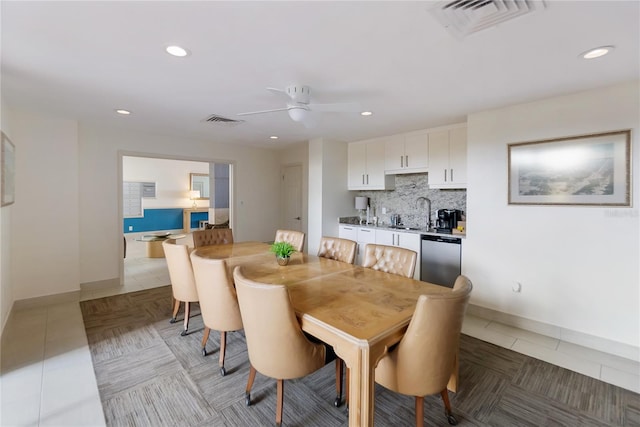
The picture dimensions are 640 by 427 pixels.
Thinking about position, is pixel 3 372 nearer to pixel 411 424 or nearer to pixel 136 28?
pixel 136 28

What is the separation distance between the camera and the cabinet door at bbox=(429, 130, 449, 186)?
398 cm

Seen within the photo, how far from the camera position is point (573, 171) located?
2.74 metres

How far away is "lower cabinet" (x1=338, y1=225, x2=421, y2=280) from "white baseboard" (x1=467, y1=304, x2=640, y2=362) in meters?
0.92

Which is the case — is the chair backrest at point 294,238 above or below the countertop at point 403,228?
below

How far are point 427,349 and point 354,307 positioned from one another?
0.44m

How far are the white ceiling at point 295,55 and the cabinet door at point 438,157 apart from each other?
0.70 metres

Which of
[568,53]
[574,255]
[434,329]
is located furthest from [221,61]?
[574,255]

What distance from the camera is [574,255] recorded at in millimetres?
2764

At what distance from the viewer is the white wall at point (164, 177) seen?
8.59 metres

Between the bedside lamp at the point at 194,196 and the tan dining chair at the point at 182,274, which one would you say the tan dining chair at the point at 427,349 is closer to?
the tan dining chair at the point at 182,274

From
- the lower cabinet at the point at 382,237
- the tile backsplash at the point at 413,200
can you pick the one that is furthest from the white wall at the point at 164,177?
the tile backsplash at the point at 413,200

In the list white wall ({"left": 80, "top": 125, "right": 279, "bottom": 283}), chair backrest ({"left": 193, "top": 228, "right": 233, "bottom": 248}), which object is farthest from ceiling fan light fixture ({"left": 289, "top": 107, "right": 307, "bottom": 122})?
white wall ({"left": 80, "top": 125, "right": 279, "bottom": 283})

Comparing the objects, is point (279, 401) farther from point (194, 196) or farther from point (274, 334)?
point (194, 196)

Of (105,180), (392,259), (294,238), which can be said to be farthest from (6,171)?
(392,259)
